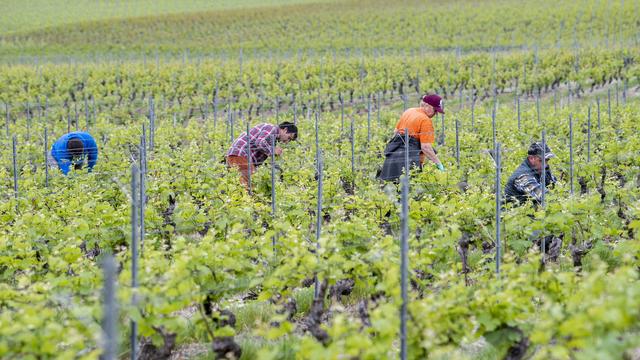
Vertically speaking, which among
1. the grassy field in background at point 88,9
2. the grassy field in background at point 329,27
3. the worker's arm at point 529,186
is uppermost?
the grassy field in background at point 88,9

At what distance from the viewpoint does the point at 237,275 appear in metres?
5.45

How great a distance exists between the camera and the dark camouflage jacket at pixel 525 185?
7.70m

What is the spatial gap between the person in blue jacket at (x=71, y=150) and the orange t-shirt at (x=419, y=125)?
504cm

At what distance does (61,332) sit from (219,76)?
922 inches

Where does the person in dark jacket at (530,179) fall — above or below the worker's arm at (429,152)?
below

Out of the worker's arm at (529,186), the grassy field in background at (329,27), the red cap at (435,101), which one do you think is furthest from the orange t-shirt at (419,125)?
the grassy field in background at (329,27)

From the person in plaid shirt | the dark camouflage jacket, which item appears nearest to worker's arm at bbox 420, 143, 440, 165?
the dark camouflage jacket

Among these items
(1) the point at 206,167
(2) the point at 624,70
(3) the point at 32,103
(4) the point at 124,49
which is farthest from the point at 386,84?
(4) the point at 124,49

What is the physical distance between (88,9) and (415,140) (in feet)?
197

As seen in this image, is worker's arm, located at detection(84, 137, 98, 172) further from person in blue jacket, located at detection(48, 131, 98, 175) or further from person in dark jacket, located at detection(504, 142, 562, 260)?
person in dark jacket, located at detection(504, 142, 562, 260)

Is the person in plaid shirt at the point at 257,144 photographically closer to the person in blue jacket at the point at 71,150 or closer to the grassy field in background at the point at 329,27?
the person in blue jacket at the point at 71,150

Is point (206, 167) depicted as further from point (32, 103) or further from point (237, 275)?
point (32, 103)

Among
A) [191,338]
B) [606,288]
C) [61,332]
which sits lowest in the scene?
[191,338]

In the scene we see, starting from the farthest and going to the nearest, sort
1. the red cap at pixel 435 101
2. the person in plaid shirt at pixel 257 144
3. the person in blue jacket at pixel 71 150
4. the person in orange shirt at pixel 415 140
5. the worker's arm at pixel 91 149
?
the worker's arm at pixel 91 149
the person in blue jacket at pixel 71 150
the person in plaid shirt at pixel 257 144
the person in orange shirt at pixel 415 140
the red cap at pixel 435 101
